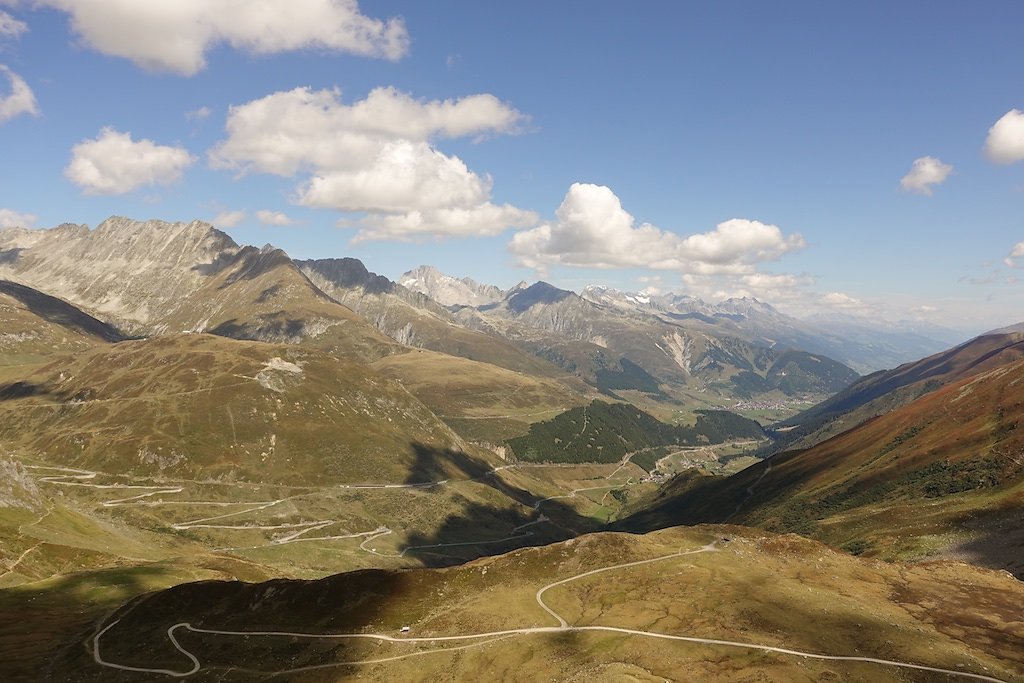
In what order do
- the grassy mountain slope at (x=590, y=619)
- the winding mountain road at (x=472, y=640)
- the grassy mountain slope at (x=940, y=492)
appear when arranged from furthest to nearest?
the grassy mountain slope at (x=940, y=492) → the grassy mountain slope at (x=590, y=619) → the winding mountain road at (x=472, y=640)

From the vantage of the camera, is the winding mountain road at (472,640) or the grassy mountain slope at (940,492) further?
the grassy mountain slope at (940,492)

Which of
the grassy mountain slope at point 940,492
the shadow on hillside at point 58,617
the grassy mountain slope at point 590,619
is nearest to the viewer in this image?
the grassy mountain slope at point 590,619

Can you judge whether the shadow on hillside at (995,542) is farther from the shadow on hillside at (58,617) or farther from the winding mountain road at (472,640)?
the shadow on hillside at (58,617)

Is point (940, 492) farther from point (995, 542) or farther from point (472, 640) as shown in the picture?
point (472, 640)

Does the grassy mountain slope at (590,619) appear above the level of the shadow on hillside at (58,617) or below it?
above

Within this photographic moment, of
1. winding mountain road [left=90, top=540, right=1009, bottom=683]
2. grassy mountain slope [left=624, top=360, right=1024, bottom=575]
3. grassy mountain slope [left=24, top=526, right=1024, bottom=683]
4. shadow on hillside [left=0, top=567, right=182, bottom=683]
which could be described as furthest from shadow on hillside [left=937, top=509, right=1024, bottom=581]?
shadow on hillside [left=0, top=567, right=182, bottom=683]

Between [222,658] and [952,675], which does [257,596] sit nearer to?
[222,658]

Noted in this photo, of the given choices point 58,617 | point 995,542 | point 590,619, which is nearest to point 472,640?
point 590,619

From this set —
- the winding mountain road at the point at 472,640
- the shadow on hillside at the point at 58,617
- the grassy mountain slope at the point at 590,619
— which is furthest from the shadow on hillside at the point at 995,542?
the shadow on hillside at the point at 58,617
